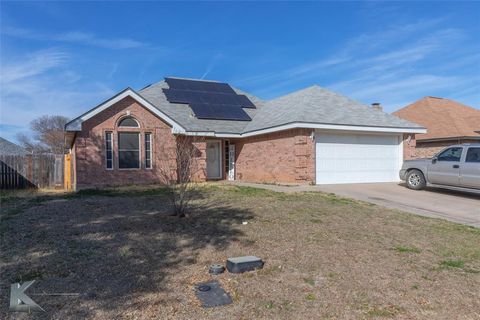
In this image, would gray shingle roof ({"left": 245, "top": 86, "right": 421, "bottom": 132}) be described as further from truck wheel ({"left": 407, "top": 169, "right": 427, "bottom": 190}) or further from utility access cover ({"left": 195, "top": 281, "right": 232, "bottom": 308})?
utility access cover ({"left": 195, "top": 281, "right": 232, "bottom": 308})

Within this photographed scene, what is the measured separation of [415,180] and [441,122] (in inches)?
520

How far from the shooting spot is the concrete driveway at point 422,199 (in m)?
10.2

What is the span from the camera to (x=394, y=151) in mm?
17828

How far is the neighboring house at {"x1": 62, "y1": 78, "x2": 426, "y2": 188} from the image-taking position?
52.1ft

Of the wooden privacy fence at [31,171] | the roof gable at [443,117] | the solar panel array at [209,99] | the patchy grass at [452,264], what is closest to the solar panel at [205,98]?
the solar panel array at [209,99]

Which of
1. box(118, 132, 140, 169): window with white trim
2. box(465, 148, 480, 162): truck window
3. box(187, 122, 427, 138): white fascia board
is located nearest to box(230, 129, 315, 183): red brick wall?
box(187, 122, 427, 138): white fascia board

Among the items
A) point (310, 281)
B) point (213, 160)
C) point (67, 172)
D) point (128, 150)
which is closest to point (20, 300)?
point (310, 281)

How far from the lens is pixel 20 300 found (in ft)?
13.1

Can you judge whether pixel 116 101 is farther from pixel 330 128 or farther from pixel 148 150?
pixel 330 128

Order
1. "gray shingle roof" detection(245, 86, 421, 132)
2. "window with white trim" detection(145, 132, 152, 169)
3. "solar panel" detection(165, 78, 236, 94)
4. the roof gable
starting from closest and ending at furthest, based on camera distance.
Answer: "gray shingle roof" detection(245, 86, 421, 132) → "window with white trim" detection(145, 132, 152, 169) → the roof gable → "solar panel" detection(165, 78, 236, 94)

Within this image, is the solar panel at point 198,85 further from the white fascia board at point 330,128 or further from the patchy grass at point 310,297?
the patchy grass at point 310,297

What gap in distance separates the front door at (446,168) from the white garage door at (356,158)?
3664 millimetres

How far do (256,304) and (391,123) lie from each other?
611 inches

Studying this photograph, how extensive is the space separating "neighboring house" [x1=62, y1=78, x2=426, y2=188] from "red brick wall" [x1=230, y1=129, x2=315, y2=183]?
44 millimetres
